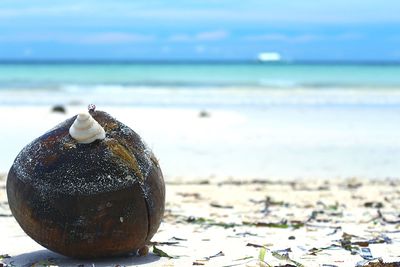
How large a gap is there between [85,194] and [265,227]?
2494 millimetres

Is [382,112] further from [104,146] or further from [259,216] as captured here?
[104,146]

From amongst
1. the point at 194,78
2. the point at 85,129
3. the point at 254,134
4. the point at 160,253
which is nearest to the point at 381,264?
the point at 160,253

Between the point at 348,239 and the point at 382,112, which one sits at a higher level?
the point at 382,112

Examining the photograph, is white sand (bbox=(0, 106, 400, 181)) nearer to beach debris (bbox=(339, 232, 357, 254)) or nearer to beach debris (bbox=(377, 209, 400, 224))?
beach debris (bbox=(377, 209, 400, 224))

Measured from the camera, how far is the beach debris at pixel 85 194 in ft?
15.1

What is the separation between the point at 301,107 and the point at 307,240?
17.3 meters

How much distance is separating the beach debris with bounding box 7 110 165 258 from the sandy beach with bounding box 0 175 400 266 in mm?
196

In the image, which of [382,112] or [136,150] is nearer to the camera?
[136,150]

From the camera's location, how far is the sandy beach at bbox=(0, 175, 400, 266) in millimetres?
5062

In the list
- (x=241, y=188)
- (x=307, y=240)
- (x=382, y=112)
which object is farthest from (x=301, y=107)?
(x=307, y=240)

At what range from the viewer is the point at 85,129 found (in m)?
4.75

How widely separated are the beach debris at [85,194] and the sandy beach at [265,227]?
20 centimetres

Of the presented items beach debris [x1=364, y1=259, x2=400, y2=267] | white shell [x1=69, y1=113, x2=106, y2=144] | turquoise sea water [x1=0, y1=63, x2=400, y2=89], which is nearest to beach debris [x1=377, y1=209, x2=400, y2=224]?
beach debris [x1=364, y1=259, x2=400, y2=267]

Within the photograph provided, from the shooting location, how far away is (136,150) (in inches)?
195
